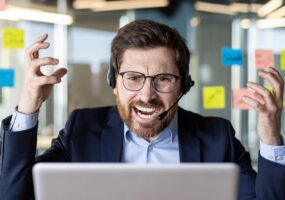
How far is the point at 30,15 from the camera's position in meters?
3.56

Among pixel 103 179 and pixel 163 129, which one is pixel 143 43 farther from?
pixel 103 179

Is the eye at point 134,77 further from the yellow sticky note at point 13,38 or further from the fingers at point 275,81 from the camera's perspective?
the yellow sticky note at point 13,38

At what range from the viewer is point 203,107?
3590 mm

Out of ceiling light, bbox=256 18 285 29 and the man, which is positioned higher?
ceiling light, bbox=256 18 285 29

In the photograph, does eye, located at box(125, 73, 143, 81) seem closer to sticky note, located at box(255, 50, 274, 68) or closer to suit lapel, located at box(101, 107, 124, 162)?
suit lapel, located at box(101, 107, 124, 162)

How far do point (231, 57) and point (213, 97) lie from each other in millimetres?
348

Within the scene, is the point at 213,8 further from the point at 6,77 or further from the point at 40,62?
the point at 40,62

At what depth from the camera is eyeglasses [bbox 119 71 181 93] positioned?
125 cm

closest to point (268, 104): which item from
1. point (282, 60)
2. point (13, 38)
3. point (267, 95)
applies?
point (267, 95)

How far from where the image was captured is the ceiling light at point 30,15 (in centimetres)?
355

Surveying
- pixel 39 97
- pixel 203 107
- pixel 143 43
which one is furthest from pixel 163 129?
pixel 203 107

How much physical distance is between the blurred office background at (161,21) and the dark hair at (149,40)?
227 cm

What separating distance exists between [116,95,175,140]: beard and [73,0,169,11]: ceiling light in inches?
95.0

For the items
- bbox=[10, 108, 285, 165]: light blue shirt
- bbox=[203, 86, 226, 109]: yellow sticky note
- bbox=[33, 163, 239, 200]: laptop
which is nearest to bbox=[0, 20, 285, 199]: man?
bbox=[10, 108, 285, 165]: light blue shirt
